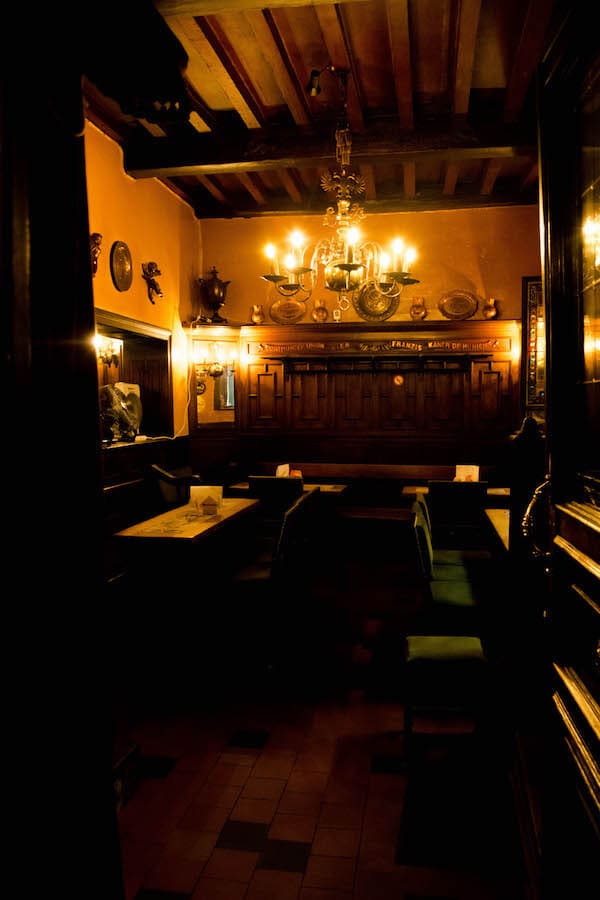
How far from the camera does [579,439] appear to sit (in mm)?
2461

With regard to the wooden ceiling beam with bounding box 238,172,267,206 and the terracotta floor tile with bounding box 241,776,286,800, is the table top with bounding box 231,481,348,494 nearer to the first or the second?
the wooden ceiling beam with bounding box 238,172,267,206

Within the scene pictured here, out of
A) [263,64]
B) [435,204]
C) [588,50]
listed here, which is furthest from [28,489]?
[435,204]

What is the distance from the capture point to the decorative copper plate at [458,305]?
8492 mm

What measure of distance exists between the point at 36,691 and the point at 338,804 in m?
2.15

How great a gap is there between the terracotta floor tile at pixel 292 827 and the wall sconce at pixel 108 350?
A: 16.0 ft

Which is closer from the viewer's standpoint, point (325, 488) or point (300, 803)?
point (300, 803)

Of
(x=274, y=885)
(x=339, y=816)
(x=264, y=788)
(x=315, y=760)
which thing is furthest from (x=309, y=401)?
(x=274, y=885)

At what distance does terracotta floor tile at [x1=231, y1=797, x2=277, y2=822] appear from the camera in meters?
3.06

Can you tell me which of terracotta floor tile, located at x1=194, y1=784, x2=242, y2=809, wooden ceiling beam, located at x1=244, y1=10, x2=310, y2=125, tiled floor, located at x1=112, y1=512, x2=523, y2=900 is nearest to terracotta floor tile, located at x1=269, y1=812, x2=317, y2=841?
tiled floor, located at x1=112, y1=512, x2=523, y2=900

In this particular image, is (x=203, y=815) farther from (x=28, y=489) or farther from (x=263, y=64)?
(x=263, y=64)

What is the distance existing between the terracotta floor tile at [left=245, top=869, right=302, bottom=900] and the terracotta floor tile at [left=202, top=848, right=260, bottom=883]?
0.15ft

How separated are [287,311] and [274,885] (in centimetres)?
735

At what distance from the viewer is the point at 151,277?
7359 mm

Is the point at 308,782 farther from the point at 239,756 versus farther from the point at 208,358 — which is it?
the point at 208,358
